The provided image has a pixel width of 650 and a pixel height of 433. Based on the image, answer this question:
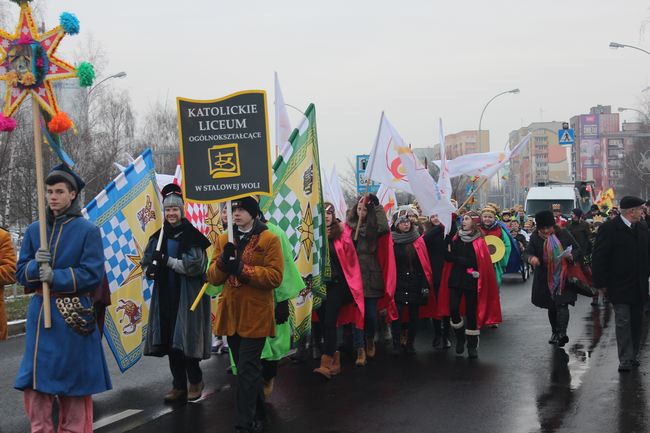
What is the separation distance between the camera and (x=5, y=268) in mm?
6832

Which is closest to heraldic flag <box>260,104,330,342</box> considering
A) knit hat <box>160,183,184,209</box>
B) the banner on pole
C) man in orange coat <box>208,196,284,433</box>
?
knit hat <box>160,183,184,209</box>

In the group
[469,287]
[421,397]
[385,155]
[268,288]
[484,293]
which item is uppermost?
[385,155]

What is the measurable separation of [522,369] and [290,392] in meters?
2.58

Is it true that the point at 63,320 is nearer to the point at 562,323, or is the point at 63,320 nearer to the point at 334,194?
the point at 562,323

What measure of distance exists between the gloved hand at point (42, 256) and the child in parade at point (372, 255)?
16.1 feet

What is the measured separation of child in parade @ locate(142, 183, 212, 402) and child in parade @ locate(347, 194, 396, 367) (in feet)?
7.92

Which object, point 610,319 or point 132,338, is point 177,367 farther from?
point 610,319

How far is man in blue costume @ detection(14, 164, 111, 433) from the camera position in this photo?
5.28 metres

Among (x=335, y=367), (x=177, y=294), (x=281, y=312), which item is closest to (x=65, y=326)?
(x=281, y=312)

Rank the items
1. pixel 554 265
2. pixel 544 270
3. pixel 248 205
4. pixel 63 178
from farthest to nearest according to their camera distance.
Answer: pixel 544 270 → pixel 554 265 → pixel 248 205 → pixel 63 178

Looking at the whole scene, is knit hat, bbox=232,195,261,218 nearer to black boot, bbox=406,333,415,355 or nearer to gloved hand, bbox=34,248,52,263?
gloved hand, bbox=34,248,52,263

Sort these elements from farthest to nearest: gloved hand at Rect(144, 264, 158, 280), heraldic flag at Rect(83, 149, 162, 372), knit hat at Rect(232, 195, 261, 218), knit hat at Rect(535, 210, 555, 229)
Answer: knit hat at Rect(535, 210, 555, 229)
heraldic flag at Rect(83, 149, 162, 372)
gloved hand at Rect(144, 264, 158, 280)
knit hat at Rect(232, 195, 261, 218)

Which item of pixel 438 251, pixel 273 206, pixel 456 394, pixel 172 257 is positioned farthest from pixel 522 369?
pixel 172 257

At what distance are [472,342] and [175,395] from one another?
3.72 meters
